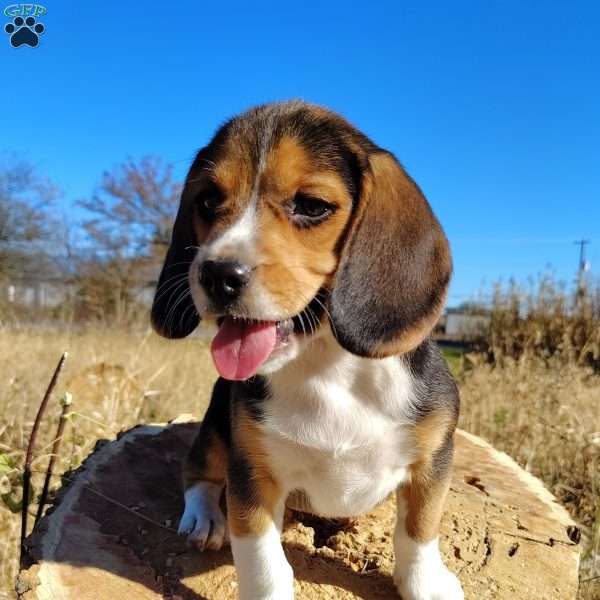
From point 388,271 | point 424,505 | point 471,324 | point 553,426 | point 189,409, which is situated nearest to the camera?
point 388,271

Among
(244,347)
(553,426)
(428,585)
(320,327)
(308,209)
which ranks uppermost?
(308,209)

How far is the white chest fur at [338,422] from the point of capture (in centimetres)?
217

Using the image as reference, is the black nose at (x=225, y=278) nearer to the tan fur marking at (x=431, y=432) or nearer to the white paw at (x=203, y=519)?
the tan fur marking at (x=431, y=432)

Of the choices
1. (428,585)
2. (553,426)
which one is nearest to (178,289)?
(428,585)

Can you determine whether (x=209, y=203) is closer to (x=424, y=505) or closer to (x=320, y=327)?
(x=320, y=327)

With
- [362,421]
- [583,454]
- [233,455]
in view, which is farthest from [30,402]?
[583,454]

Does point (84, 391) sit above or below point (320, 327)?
below

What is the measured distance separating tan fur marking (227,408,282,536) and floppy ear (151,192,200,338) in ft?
1.66

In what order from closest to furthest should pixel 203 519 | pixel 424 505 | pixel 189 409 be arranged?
1. pixel 424 505
2. pixel 203 519
3. pixel 189 409

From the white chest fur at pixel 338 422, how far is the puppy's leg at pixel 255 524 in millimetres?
67

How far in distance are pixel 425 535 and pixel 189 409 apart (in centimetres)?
451

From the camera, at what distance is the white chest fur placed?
85.6 inches

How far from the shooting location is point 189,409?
649 centimetres

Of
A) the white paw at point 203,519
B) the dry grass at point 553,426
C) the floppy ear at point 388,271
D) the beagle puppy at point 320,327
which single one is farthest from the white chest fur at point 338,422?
the dry grass at point 553,426
